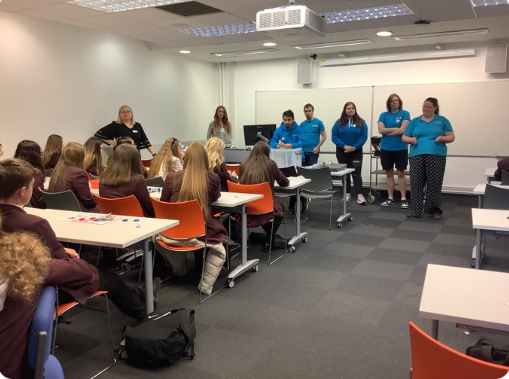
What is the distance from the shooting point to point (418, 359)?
4.04 feet

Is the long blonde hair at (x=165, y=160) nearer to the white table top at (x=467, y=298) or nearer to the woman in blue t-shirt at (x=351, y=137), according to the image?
the woman in blue t-shirt at (x=351, y=137)

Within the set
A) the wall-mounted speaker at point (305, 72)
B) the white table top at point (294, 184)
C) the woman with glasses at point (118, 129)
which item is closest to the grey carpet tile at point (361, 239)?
the white table top at point (294, 184)

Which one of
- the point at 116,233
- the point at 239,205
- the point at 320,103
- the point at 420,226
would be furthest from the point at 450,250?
the point at 320,103

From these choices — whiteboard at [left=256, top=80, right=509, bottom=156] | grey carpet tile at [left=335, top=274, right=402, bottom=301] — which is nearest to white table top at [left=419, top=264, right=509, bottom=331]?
grey carpet tile at [left=335, top=274, right=402, bottom=301]

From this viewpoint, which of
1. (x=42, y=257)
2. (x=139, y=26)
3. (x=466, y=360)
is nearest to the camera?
(x=466, y=360)

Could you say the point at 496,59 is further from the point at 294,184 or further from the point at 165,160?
the point at 165,160

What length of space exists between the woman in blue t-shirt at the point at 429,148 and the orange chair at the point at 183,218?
351 centimetres

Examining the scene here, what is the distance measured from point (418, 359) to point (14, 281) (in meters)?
1.33

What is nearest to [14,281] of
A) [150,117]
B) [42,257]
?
[42,257]

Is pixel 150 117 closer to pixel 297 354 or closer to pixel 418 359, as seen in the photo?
pixel 297 354

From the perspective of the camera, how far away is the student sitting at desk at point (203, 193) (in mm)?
3363

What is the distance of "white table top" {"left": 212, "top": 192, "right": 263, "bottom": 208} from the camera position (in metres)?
3.52

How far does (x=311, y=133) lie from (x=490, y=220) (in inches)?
168

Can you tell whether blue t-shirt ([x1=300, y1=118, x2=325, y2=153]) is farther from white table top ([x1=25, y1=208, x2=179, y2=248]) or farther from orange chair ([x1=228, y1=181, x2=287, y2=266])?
white table top ([x1=25, y1=208, x2=179, y2=248])
